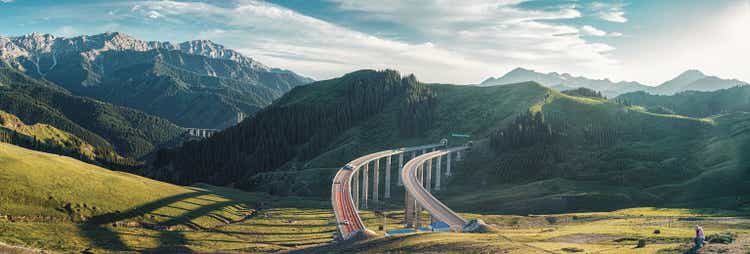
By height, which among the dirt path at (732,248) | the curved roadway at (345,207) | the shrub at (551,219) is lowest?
the shrub at (551,219)

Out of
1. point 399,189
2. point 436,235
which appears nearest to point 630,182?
point 399,189

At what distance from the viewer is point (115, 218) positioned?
91.6m

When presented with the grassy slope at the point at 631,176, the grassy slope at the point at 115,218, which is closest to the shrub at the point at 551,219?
the grassy slope at the point at 631,176

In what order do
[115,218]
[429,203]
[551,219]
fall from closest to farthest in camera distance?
[115,218] → [429,203] → [551,219]

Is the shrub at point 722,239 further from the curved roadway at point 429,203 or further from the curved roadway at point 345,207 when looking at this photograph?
the curved roadway at point 345,207

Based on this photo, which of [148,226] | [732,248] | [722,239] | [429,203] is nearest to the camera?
[732,248]

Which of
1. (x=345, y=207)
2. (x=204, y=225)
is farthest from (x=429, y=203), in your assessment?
(x=204, y=225)

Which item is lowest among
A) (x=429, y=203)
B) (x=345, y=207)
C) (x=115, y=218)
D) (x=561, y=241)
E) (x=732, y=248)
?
(x=115, y=218)

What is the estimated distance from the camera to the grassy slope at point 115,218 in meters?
78.1

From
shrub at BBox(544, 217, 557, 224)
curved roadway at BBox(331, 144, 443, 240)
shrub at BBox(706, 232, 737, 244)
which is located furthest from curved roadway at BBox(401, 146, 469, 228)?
shrub at BBox(706, 232, 737, 244)

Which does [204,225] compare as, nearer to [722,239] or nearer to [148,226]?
[148,226]

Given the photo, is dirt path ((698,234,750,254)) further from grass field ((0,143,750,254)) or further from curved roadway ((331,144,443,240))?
curved roadway ((331,144,443,240))

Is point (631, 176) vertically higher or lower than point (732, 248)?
lower

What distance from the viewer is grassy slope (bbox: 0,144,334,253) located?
3076 inches
